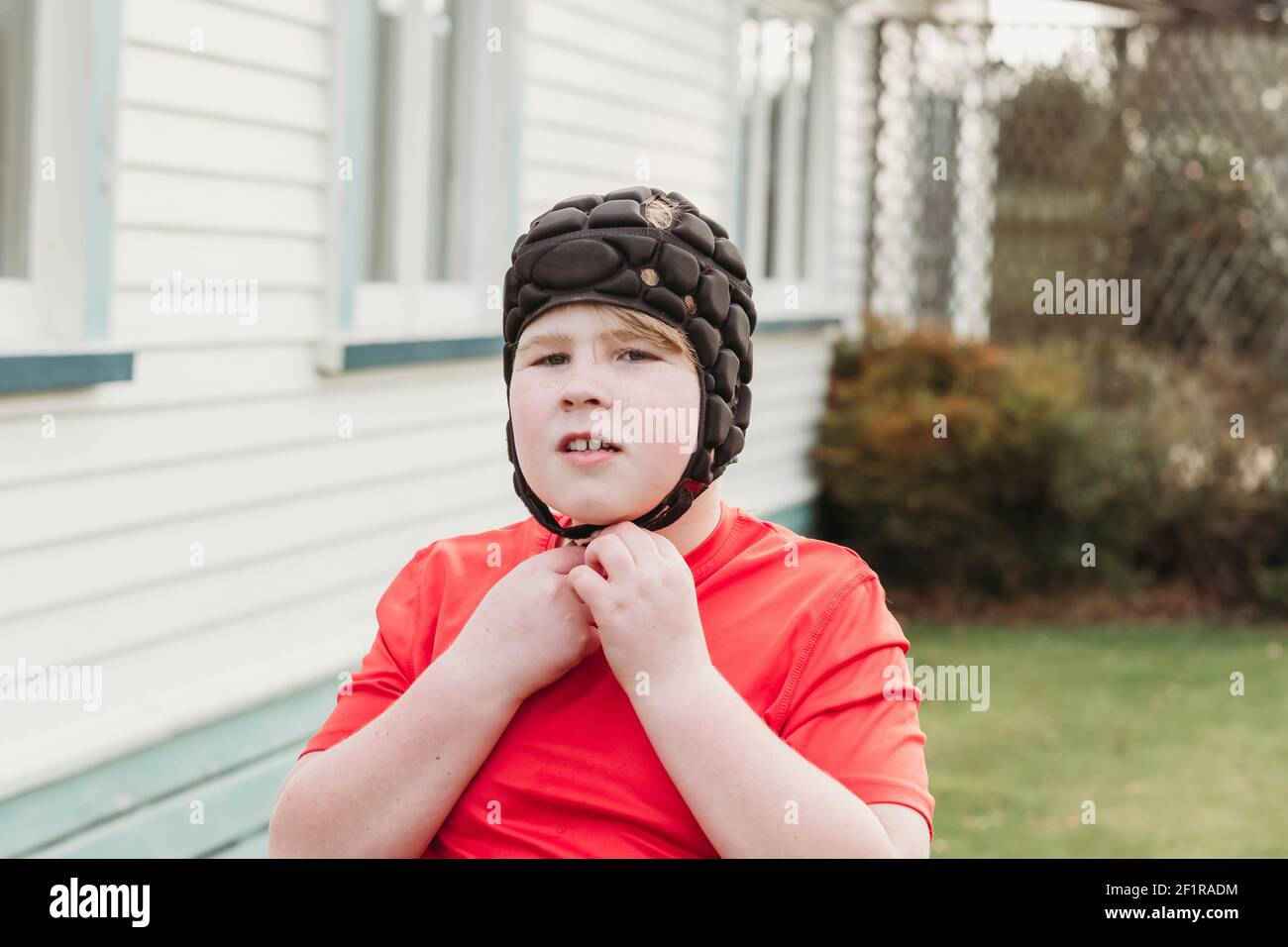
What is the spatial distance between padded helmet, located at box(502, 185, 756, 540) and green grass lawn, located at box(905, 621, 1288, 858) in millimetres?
4112

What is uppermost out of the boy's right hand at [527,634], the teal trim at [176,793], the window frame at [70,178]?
the window frame at [70,178]

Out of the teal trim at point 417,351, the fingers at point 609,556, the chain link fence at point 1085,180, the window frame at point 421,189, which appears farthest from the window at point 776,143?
the fingers at point 609,556

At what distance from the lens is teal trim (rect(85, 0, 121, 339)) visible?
3.83 metres

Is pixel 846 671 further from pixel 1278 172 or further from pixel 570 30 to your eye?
pixel 1278 172

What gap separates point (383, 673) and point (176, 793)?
9.42 feet

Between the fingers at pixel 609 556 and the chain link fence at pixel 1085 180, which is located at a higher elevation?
the chain link fence at pixel 1085 180

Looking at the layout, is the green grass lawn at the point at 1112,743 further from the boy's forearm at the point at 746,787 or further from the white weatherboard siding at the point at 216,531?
the boy's forearm at the point at 746,787

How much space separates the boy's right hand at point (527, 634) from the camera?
5.17ft

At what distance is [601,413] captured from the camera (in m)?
1.59

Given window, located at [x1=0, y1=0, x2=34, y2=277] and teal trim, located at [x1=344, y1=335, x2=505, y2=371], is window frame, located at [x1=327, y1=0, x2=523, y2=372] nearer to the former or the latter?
teal trim, located at [x1=344, y1=335, x2=505, y2=371]

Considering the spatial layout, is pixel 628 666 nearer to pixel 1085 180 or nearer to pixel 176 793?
pixel 176 793

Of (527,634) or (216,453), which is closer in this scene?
(527,634)

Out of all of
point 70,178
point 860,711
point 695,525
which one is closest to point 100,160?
point 70,178
